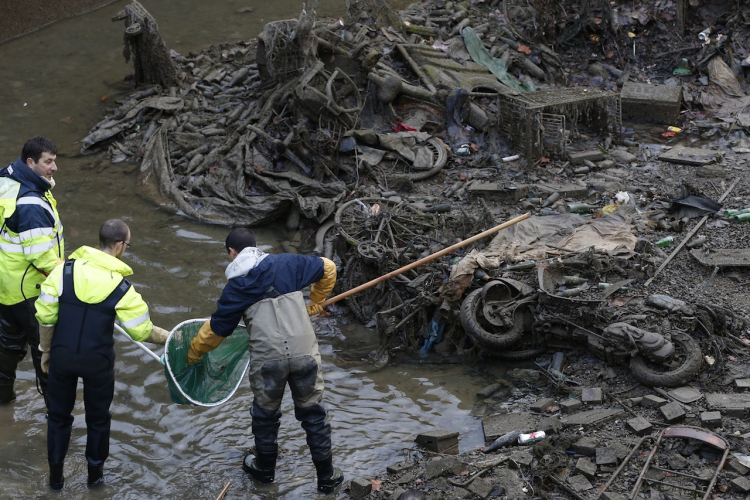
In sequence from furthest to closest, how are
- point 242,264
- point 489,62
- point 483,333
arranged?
1. point 489,62
2. point 483,333
3. point 242,264

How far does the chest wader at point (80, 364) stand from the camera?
4.83 meters

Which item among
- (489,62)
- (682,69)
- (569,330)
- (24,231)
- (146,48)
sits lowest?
(569,330)

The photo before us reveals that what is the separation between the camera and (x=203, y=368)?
5.59m

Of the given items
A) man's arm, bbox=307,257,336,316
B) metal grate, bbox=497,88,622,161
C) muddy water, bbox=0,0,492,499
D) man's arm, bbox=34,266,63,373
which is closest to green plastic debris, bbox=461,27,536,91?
metal grate, bbox=497,88,622,161

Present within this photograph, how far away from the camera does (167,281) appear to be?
347 inches

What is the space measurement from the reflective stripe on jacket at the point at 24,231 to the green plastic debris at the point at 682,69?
38.3ft

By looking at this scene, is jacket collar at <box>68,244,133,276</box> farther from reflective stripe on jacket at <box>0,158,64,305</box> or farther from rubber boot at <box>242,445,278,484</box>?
rubber boot at <box>242,445,278,484</box>

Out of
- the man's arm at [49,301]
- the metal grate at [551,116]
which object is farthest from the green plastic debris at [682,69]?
the man's arm at [49,301]

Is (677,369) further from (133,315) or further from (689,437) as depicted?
(133,315)

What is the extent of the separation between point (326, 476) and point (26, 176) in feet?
10.5

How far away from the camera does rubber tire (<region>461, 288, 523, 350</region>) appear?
695 centimetres

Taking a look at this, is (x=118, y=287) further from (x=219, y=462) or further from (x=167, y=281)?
(x=167, y=281)

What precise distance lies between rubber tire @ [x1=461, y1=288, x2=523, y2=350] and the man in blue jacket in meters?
2.20

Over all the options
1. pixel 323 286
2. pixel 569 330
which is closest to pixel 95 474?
pixel 323 286
